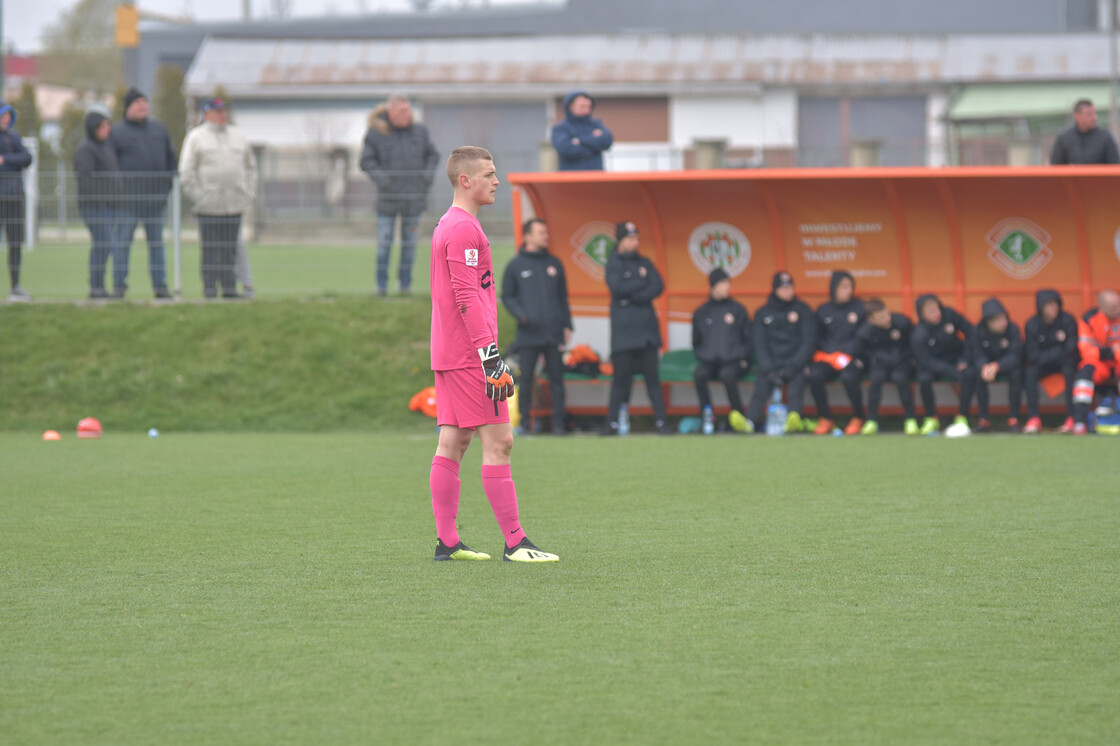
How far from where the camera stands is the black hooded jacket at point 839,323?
12125 millimetres

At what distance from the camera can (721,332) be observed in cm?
1226

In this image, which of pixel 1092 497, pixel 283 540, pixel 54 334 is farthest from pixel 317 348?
pixel 1092 497

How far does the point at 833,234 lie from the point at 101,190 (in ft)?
24.8

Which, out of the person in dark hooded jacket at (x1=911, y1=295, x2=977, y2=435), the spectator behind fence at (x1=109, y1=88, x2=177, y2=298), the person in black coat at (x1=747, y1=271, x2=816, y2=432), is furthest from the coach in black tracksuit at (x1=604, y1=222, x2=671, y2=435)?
the spectator behind fence at (x1=109, y1=88, x2=177, y2=298)

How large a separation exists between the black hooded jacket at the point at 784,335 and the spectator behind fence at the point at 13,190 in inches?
302

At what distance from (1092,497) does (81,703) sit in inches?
230

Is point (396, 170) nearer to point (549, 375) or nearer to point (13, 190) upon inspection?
point (549, 375)

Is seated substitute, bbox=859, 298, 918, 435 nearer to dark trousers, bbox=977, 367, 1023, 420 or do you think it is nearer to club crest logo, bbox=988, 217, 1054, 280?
dark trousers, bbox=977, 367, 1023, 420

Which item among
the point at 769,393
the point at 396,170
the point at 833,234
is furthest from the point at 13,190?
the point at 833,234

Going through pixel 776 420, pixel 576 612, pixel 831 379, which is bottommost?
pixel 576 612

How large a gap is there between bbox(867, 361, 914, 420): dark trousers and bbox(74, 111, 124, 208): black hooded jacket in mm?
7920

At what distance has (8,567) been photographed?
19.3 feet

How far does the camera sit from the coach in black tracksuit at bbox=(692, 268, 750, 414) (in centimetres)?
1215

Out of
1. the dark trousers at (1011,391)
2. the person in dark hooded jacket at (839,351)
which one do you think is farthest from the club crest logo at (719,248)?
the dark trousers at (1011,391)
